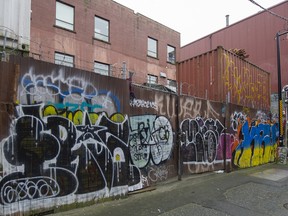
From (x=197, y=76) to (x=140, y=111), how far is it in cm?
465

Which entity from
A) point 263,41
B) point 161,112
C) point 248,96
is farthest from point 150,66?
point 161,112

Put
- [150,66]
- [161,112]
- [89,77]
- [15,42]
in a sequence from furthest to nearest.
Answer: [150,66]
[161,112]
[89,77]
[15,42]

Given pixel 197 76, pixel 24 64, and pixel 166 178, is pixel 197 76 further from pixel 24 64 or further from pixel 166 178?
pixel 24 64

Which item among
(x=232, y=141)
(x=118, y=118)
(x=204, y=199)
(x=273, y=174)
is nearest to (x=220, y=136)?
(x=232, y=141)

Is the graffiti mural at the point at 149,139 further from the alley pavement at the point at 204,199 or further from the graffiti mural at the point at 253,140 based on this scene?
the graffiti mural at the point at 253,140

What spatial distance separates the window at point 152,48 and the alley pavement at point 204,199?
14.7m

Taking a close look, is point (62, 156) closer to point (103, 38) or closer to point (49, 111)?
point (49, 111)

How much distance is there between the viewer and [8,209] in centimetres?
443

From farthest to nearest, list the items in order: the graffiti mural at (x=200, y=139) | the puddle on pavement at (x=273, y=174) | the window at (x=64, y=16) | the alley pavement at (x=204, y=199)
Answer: the window at (x=64, y=16) → the puddle on pavement at (x=273, y=174) → the graffiti mural at (x=200, y=139) → the alley pavement at (x=204, y=199)

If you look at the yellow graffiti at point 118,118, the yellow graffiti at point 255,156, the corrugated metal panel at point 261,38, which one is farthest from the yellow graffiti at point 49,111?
the corrugated metal panel at point 261,38

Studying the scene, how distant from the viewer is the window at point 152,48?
72.1 feet

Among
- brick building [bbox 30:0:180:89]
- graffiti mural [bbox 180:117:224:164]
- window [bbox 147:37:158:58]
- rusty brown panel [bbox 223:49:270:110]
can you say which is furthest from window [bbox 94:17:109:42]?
graffiti mural [bbox 180:117:224:164]

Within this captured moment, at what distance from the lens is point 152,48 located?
2227 centimetres

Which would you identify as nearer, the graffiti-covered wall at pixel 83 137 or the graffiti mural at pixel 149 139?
the graffiti-covered wall at pixel 83 137
